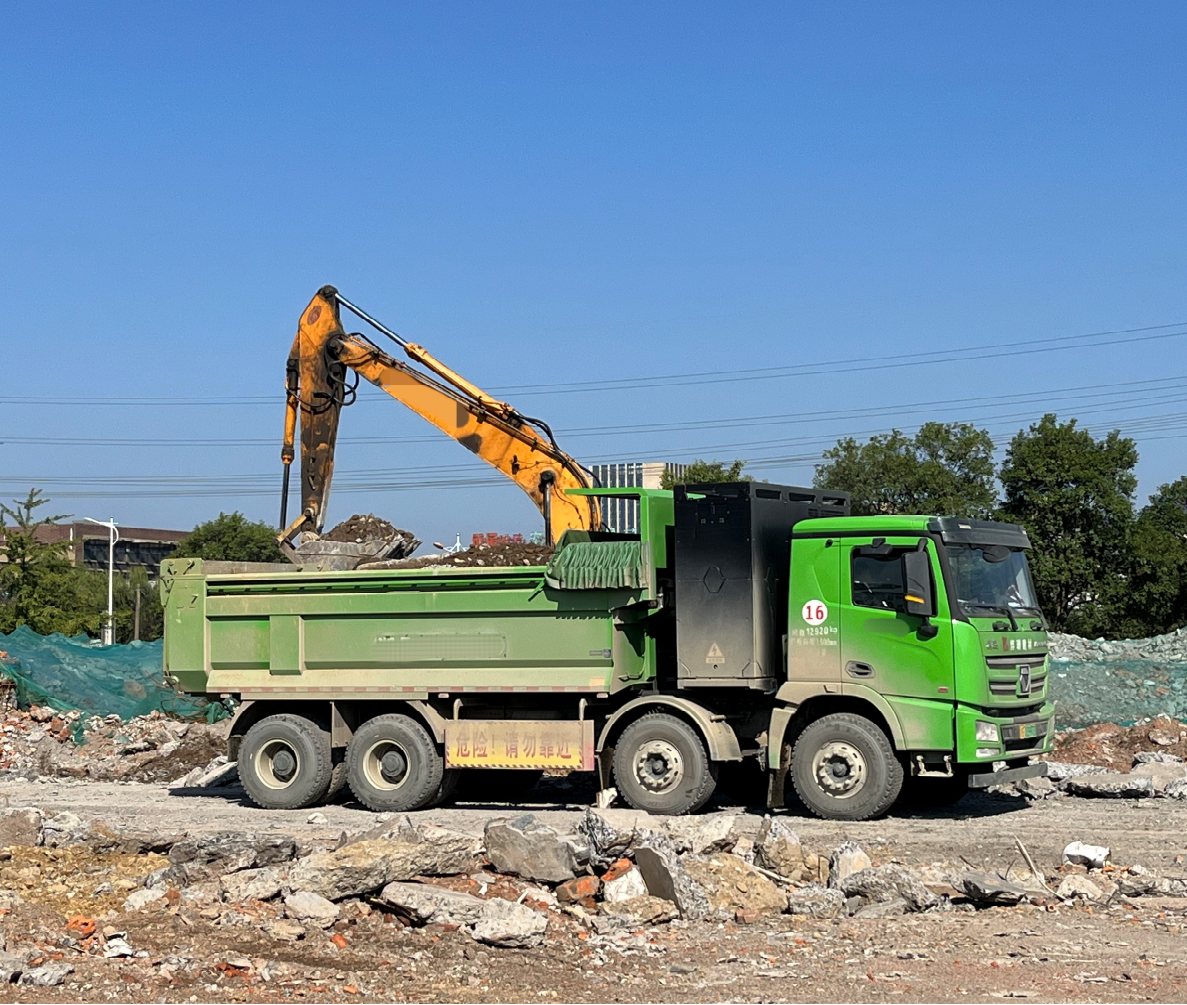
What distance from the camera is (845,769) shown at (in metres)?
13.9

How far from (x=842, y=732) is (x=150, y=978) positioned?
7.54 metres

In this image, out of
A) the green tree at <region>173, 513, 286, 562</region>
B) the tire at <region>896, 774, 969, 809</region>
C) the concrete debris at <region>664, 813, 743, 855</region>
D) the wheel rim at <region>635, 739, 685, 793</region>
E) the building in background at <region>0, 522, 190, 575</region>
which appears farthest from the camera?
the building in background at <region>0, 522, 190, 575</region>

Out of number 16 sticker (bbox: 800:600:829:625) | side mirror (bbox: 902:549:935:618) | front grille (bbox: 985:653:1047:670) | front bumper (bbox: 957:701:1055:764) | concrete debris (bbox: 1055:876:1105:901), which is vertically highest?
side mirror (bbox: 902:549:935:618)

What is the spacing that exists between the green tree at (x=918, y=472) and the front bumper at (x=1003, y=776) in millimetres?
33802

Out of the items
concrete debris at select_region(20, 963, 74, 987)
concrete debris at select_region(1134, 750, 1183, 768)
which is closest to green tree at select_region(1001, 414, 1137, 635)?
concrete debris at select_region(1134, 750, 1183, 768)

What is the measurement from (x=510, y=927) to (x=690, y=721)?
5657 millimetres

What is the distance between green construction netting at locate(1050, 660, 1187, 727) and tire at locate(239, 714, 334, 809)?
11885 millimetres

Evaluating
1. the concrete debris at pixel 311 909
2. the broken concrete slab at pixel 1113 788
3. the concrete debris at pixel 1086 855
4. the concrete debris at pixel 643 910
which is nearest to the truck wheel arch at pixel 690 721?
the concrete debris at pixel 1086 855

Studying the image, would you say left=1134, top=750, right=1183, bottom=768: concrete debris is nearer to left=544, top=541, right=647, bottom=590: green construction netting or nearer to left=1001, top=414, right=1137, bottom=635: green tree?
left=544, top=541, right=647, bottom=590: green construction netting

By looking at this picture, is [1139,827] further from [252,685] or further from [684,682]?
Result: [252,685]

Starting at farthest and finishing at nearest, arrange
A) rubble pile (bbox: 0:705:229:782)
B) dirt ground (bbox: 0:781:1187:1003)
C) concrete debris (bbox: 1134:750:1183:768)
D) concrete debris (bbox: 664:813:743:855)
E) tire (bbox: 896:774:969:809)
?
rubble pile (bbox: 0:705:229:782) < concrete debris (bbox: 1134:750:1183:768) < tire (bbox: 896:774:969:809) < concrete debris (bbox: 664:813:743:855) < dirt ground (bbox: 0:781:1187:1003)

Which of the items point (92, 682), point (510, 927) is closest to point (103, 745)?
point (92, 682)

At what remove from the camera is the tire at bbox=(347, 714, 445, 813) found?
15.4 m

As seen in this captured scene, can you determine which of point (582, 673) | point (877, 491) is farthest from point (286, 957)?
point (877, 491)
